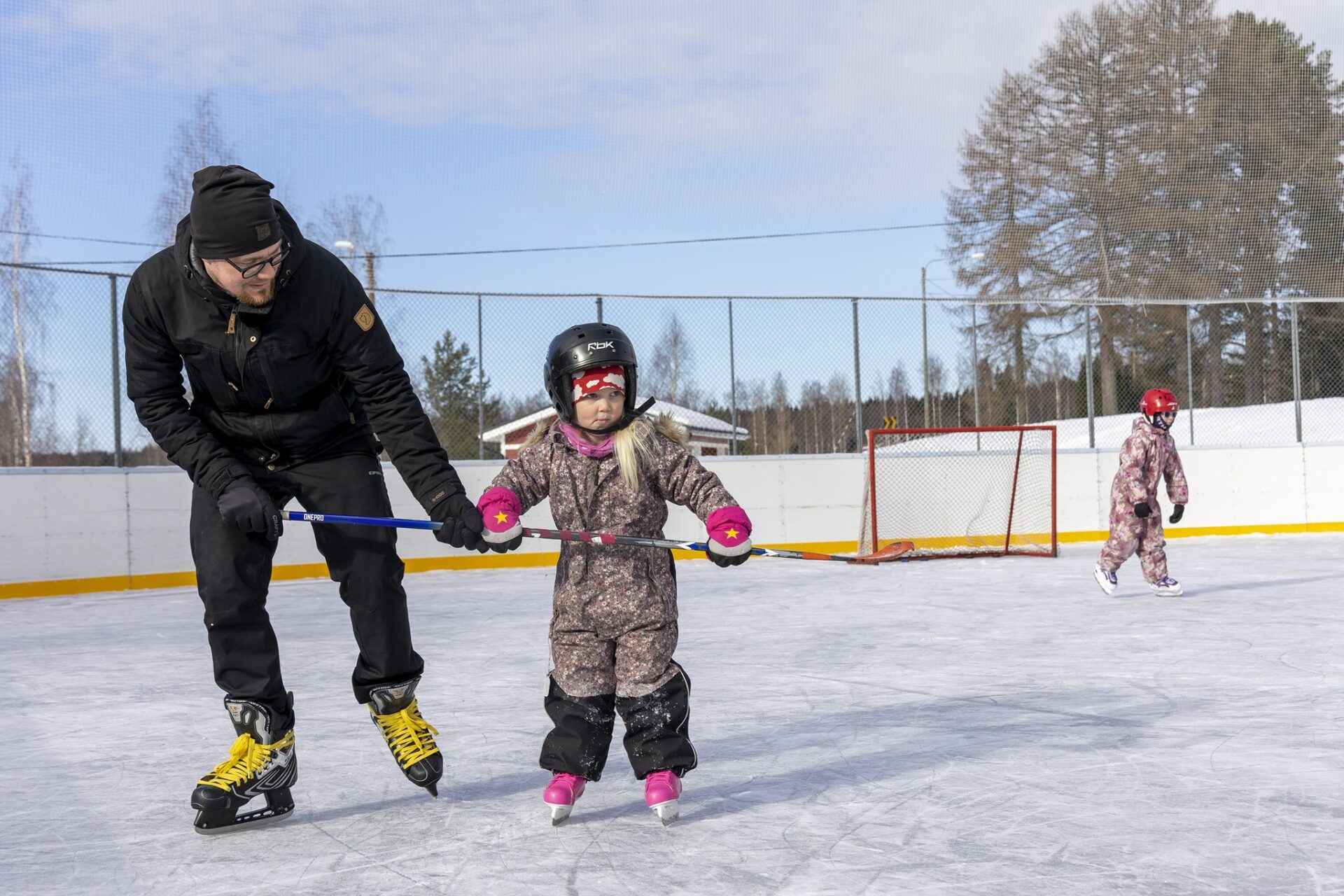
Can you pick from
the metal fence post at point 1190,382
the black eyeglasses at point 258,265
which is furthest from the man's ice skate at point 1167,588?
the metal fence post at point 1190,382

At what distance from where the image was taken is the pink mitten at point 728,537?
2.58 m

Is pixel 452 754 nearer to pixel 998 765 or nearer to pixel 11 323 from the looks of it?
pixel 998 765

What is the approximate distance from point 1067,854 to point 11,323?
875 centimetres

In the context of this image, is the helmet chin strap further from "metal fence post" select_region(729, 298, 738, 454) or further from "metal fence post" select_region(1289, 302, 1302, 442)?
"metal fence post" select_region(1289, 302, 1302, 442)

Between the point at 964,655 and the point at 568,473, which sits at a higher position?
the point at 568,473

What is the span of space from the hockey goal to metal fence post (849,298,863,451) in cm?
13

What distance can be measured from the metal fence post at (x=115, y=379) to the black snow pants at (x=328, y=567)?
6682 mm

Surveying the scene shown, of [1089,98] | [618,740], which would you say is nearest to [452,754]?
[618,740]

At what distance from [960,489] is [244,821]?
9.53m

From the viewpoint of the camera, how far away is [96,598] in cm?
816

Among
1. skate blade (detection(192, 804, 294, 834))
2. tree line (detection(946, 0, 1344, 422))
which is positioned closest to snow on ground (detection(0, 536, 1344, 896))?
skate blade (detection(192, 804, 294, 834))

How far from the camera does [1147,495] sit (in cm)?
711

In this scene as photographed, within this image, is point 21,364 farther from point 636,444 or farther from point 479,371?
point 636,444

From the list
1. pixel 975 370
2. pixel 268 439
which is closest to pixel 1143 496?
pixel 975 370
